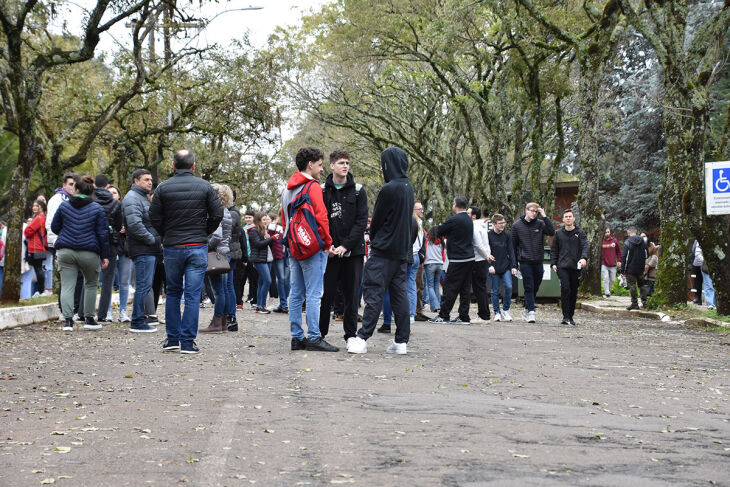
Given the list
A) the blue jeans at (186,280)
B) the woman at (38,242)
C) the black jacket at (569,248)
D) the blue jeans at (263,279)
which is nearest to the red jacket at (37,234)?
the woman at (38,242)

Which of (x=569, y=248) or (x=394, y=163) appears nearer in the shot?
(x=394, y=163)

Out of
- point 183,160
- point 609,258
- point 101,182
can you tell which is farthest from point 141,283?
point 609,258

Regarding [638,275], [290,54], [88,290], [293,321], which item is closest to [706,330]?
[638,275]

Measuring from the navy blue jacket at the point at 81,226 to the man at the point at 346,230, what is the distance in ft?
12.0

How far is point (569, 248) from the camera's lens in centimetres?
1527

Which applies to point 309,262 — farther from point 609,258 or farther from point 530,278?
point 609,258

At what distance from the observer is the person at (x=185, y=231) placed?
31.1 feet

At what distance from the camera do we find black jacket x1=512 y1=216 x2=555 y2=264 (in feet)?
51.4

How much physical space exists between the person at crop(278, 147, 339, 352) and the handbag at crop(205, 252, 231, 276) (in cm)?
227

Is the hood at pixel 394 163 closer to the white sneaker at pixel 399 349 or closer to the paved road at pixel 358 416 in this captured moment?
the white sneaker at pixel 399 349

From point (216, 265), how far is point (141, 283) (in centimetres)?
110

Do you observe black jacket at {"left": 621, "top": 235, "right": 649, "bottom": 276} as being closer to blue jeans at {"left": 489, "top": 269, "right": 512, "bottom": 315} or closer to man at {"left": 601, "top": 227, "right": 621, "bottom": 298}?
blue jeans at {"left": 489, "top": 269, "right": 512, "bottom": 315}

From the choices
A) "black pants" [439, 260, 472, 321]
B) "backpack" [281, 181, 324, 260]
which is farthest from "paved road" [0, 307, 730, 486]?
"black pants" [439, 260, 472, 321]

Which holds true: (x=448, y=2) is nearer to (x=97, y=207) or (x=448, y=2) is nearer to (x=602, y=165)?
(x=97, y=207)
